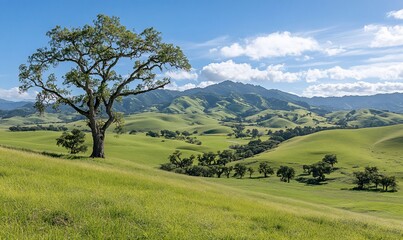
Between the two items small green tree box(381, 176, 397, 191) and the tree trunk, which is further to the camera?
small green tree box(381, 176, 397, 191)

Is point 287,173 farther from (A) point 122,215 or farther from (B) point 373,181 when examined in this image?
(A) point 122,215

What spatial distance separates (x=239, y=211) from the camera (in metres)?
18.2

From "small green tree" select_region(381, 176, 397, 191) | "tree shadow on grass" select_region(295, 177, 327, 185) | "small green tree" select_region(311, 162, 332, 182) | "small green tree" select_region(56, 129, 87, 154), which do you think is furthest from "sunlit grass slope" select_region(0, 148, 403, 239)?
"small green tree" select_region(311, 162, 332, 182)

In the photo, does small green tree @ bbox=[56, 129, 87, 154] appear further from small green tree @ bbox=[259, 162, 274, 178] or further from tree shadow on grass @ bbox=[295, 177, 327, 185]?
tree shadow on grass @ bbox=[295, 177, 327, 185]

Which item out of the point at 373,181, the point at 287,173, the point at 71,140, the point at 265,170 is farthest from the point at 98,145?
the point at 265,170

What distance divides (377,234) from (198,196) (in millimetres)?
10409

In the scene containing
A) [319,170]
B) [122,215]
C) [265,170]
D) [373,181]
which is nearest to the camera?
[122,215]

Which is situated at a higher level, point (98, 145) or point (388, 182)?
point (98, 145)

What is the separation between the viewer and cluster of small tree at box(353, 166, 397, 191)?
128400 mm

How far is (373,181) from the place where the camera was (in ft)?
439

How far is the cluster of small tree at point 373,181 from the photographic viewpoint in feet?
421

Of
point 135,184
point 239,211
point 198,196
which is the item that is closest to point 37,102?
point 135,184

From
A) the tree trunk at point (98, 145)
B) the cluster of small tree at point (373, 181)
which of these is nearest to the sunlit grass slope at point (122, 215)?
the tree trunk at point (98, 145)

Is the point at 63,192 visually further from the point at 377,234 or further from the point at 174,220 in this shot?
the point at 377,234
